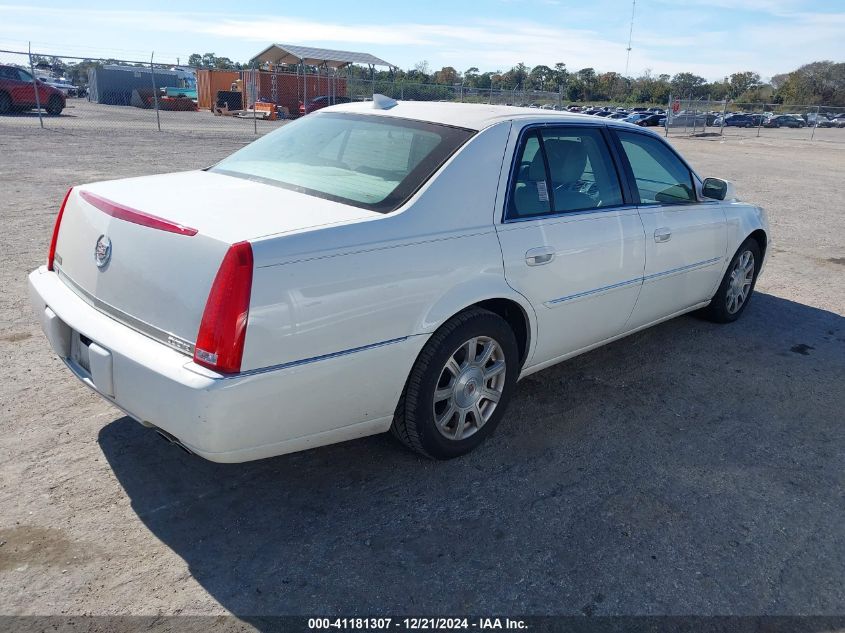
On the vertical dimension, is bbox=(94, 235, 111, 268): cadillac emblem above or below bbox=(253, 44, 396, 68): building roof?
below

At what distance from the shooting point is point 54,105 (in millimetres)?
26344

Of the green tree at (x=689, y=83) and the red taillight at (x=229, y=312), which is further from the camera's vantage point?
the green tree at (x=689, y=83)

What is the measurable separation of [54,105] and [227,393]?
28533 millimetres

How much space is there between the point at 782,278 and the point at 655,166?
3411mm

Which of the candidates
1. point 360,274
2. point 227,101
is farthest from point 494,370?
point 227,101

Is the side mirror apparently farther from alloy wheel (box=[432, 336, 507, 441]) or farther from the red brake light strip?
the red brake light strip

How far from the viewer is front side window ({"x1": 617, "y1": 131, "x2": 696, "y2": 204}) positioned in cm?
434

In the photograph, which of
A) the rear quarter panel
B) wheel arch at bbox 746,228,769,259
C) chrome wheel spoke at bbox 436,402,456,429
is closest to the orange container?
wheel arch at bbox 746,228,769,259

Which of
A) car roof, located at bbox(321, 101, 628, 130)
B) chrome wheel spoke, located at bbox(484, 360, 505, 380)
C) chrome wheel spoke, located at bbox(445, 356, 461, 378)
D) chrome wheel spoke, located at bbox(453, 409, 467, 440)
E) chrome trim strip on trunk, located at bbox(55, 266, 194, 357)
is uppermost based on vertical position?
car roof, located at bbox(321, 101, 628, 130)

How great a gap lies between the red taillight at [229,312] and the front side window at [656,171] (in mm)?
2733

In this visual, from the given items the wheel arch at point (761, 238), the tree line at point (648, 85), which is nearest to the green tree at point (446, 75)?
the tree line at point (648, 85)

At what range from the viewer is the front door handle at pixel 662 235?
14.1ft

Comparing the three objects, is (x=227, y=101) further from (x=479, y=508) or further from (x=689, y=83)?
(x=689, y=83)

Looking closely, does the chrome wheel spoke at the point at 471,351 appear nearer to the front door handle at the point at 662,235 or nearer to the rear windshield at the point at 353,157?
the rear windshield at the point at 353,157
